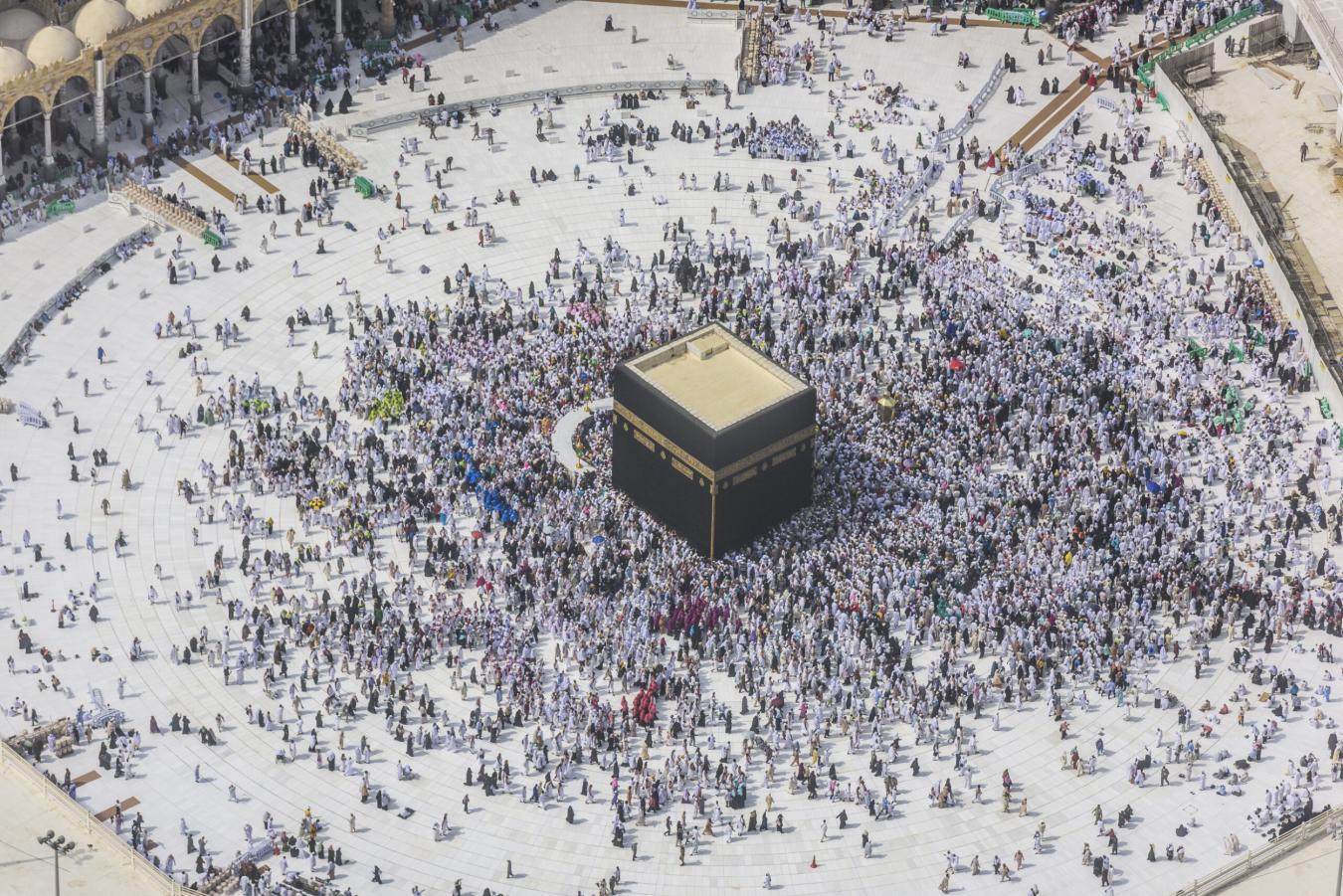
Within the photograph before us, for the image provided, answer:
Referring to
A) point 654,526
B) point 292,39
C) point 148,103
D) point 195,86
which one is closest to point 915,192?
point 654,526

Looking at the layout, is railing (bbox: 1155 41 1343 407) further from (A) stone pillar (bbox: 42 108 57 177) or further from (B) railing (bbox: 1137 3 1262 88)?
(A) stone pillar (bbox: 42 108 57 177)

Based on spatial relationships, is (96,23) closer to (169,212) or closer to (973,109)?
(169,212)

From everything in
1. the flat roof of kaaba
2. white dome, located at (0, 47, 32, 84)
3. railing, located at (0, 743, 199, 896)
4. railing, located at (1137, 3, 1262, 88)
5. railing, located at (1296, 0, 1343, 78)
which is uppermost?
white dome, located at (0, 47, 32, 84)

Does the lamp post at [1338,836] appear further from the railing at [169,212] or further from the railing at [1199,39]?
the railing at [169,212]

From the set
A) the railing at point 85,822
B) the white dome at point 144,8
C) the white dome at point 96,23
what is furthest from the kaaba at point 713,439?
the white dome at point 96,23

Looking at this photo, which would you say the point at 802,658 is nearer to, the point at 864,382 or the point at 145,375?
the point at 864,382

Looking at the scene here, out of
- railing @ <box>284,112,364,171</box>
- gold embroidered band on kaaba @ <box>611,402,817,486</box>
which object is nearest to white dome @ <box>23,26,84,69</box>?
railing @ <box>284,112,364,171</box>
